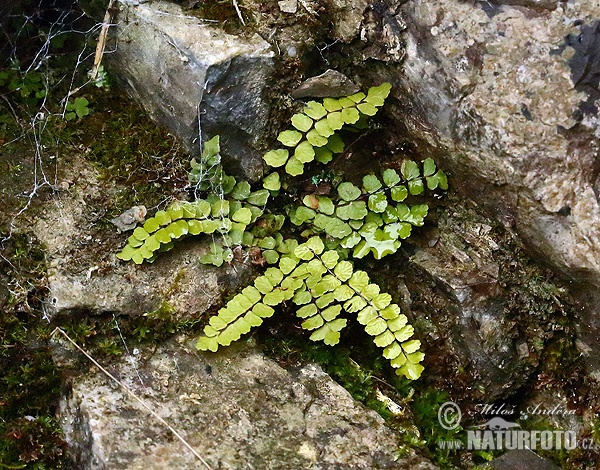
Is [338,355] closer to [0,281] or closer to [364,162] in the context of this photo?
[364,162]

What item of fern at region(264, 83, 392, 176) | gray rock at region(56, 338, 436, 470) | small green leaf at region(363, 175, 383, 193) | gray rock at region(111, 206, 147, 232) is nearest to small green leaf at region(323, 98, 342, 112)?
fern at region(264, 83, 392, 176)

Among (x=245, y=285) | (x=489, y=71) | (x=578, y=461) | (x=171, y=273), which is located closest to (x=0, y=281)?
(x=171, y=273)

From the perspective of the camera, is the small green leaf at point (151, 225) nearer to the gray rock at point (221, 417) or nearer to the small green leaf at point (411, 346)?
the gray rock at point (221, 417)

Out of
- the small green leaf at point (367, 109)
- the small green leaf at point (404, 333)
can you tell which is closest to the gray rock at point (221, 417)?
the small green leaf at point (404, 333)

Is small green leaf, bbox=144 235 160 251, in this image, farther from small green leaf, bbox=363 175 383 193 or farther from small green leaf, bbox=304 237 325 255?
small green leaf, bbox=363 175 383 193

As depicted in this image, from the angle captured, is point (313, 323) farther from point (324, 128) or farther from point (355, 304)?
point (324, 128)

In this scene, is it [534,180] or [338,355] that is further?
[338,355]
